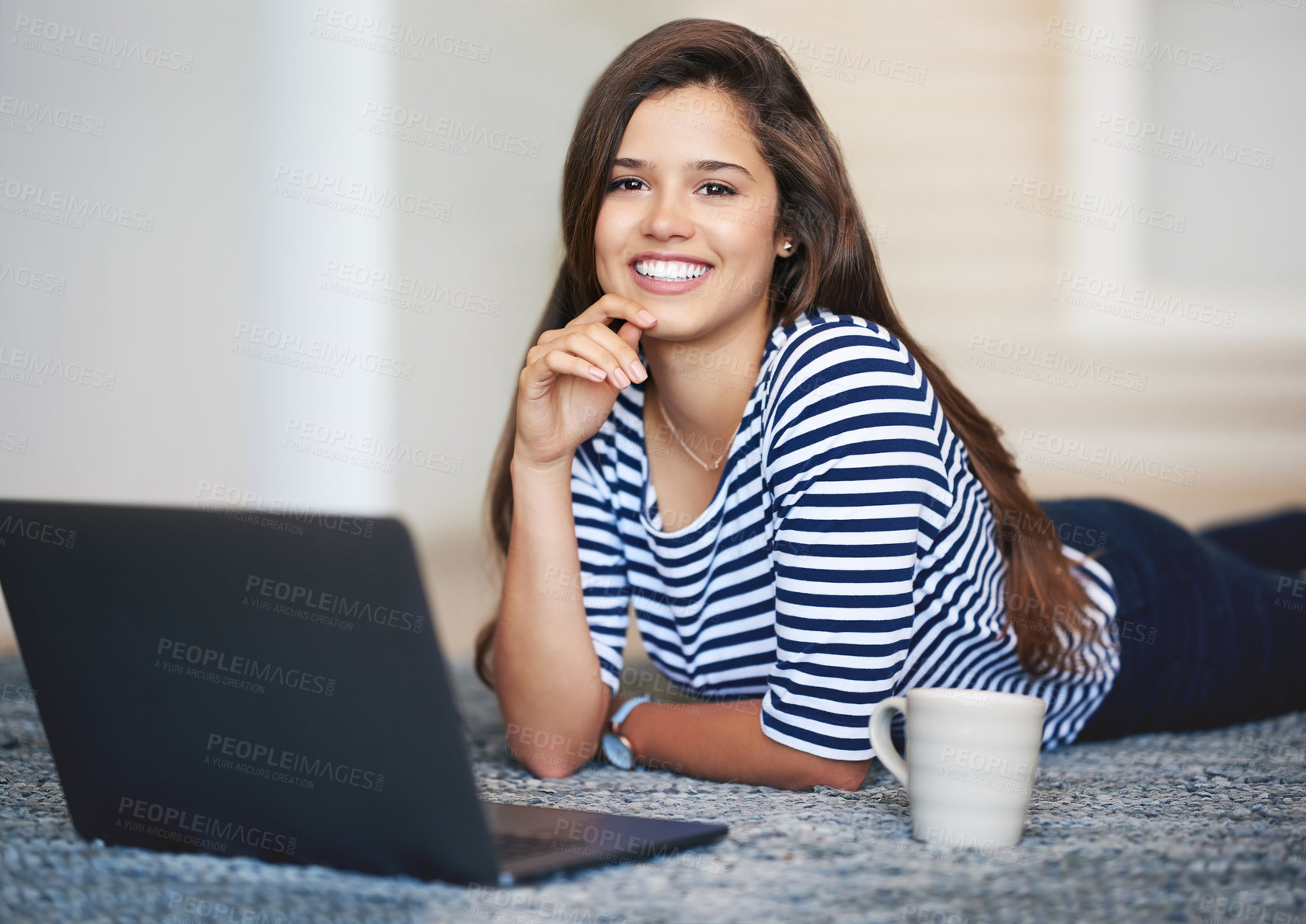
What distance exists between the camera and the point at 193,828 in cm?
84

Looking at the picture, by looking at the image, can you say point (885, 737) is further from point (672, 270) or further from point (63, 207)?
point (63, 207)

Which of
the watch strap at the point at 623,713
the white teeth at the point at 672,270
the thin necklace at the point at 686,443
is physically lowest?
the watch strap at the point at 623,713

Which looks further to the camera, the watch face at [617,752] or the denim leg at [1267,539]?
the denim leg at [1267,539]

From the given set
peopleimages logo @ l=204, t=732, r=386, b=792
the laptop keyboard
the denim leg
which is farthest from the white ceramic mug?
the denim leg

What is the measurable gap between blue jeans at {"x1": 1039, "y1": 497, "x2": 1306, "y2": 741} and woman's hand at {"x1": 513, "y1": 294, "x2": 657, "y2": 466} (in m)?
0.76

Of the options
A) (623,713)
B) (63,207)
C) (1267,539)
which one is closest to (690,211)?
(623,713)

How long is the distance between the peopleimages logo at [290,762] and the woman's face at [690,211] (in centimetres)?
65

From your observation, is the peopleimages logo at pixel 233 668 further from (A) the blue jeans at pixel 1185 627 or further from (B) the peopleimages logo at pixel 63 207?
(B) the peopleimages logo at pixel 63 207

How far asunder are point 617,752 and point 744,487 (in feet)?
1.10

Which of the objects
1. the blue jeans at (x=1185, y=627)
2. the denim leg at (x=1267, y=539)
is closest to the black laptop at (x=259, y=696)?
the blue jeans at (x=1185, y=627)

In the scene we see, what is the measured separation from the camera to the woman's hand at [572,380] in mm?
1188

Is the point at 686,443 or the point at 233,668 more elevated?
the point at 686,443

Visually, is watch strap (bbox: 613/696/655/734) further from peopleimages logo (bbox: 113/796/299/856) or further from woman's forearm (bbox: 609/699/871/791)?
peopleimages logo (bbox: 113/796/299/856)

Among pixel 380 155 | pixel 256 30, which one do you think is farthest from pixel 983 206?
pixel 256 30
